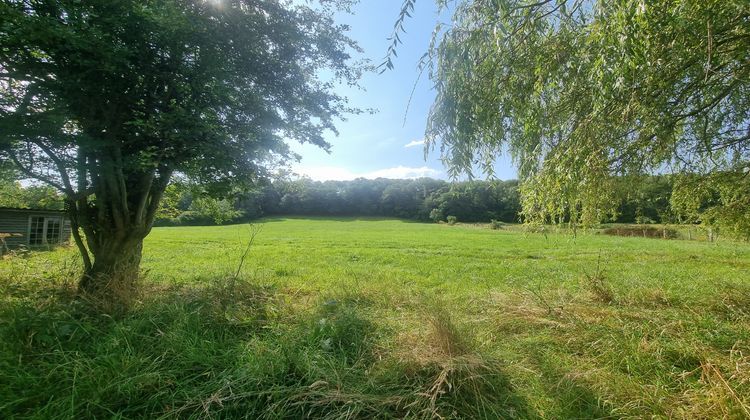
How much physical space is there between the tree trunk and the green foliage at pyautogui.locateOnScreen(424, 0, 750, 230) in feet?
16.2

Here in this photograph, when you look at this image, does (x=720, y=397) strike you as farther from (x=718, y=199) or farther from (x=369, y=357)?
(x=718, y=199)

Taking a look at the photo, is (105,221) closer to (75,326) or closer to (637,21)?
(75,326)

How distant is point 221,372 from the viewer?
3.12 meters

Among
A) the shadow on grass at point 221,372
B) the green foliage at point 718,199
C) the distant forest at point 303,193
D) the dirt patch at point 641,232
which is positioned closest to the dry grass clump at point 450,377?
the shadow on grass at point 221,372

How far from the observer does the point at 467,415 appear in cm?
273

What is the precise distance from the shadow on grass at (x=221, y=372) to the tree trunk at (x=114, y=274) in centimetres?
53

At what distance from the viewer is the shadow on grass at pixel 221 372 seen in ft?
8.98

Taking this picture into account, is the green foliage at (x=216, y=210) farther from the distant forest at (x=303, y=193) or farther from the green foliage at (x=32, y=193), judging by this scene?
the green foliage at (x=32, y=193)

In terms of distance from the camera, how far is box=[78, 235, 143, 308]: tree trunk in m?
4.80

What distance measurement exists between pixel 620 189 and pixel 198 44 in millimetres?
Answer: 6889

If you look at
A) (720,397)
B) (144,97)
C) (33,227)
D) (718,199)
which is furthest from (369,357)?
(33,227)

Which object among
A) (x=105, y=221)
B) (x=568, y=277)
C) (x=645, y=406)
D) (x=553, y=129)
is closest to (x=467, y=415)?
(x=645, y=406)

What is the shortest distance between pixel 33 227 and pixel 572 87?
26100 millimetres

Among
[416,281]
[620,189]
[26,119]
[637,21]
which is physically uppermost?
[637,21]
